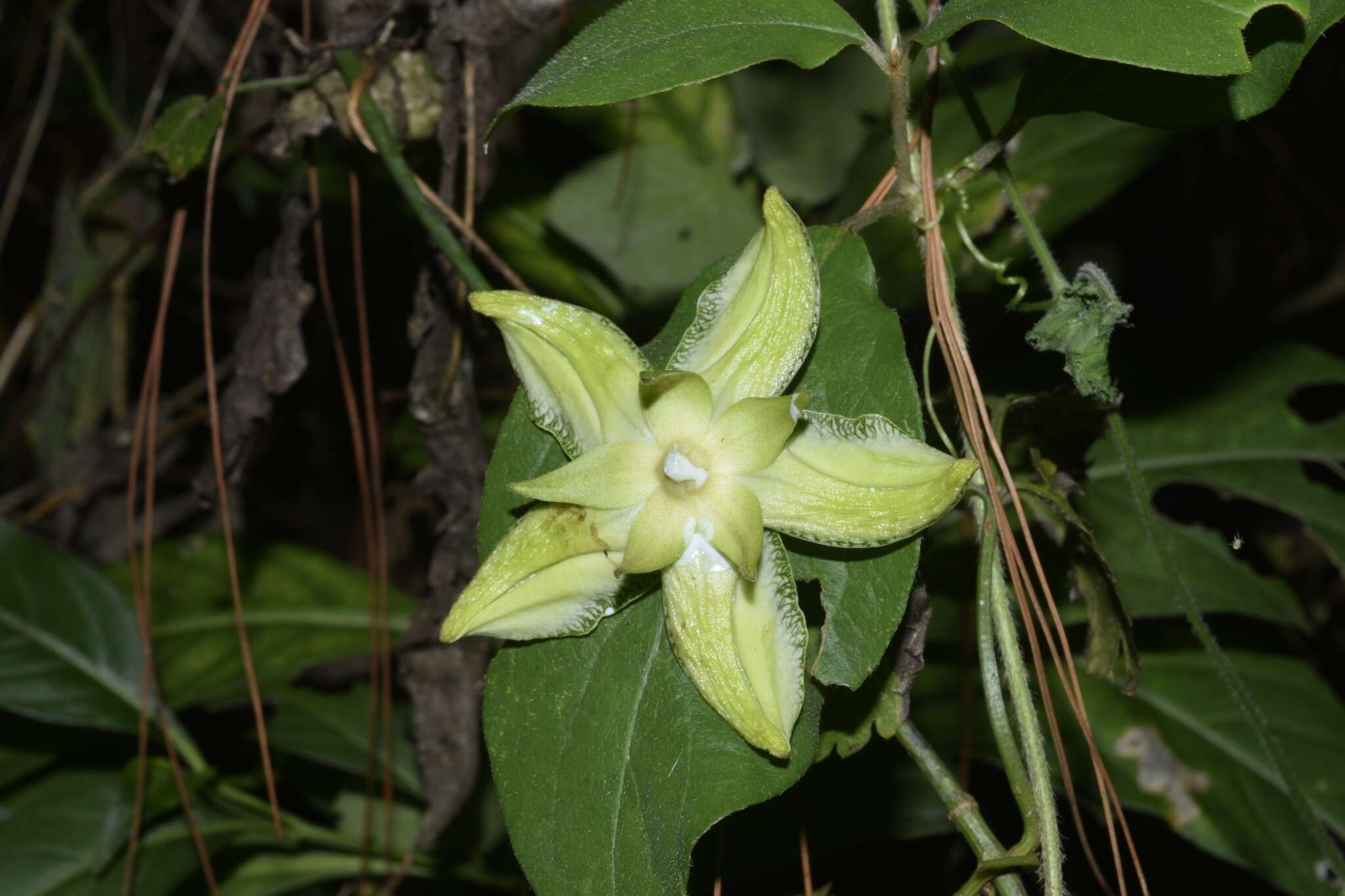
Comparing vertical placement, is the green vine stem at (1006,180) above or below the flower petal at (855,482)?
above

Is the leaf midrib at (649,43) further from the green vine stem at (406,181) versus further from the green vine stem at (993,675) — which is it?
the green vine stem at (993,675)

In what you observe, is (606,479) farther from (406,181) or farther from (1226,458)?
(1226,458)

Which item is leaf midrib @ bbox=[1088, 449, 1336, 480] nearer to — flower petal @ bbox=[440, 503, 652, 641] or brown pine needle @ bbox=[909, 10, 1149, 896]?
brown pine needle @ bbox=[909, 10, 1149, 896]

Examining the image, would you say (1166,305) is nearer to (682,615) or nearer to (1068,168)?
(1068,168)

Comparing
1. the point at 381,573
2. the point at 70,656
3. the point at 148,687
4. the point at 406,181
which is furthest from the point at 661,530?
the point at 70,656

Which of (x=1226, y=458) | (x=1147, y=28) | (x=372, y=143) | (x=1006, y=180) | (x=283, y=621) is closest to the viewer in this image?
(x=1147, y=28)

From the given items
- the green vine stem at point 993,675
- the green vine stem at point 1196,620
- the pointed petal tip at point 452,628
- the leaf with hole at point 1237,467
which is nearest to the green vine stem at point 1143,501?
the green vine stem at point 1196,620

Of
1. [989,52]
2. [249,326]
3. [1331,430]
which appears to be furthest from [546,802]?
[1331,430]

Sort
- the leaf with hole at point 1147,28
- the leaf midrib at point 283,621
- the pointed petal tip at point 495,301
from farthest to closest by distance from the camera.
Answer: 1. the leaf midrib at point 283,621
2. the pointed petal tip at point 495,301
3. the leaf with hole at point 1147,28
